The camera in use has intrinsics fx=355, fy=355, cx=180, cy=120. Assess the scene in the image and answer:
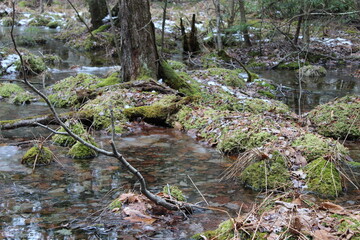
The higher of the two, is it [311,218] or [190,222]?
[311,218]

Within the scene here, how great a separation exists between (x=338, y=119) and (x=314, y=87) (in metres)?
5.74

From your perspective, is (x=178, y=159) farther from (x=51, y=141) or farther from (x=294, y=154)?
(x=51, y=141)

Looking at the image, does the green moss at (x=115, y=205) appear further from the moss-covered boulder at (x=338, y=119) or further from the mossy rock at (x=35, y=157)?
the moss-covered boulder at (x=338, y=119)

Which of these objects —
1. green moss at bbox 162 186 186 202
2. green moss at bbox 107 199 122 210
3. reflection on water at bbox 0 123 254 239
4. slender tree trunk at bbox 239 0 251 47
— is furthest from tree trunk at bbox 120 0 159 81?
slender tree trunk at bbox 239 0 251 47

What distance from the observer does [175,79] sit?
934 centimetres

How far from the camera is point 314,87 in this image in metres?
12.6

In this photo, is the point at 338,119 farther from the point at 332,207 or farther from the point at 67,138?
the point at 67,138

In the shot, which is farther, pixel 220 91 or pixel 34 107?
pixel 220 91

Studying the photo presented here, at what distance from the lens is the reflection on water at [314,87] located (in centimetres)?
1061

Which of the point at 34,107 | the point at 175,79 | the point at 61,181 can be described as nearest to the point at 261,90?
the point at 175,79

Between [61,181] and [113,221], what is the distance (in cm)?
130

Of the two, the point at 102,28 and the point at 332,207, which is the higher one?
the point at 102,28

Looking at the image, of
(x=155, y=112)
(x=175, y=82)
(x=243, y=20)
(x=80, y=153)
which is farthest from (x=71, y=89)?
(x=243, y=20)

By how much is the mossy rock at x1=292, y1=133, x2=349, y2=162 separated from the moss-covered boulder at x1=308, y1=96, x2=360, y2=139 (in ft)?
6.40
